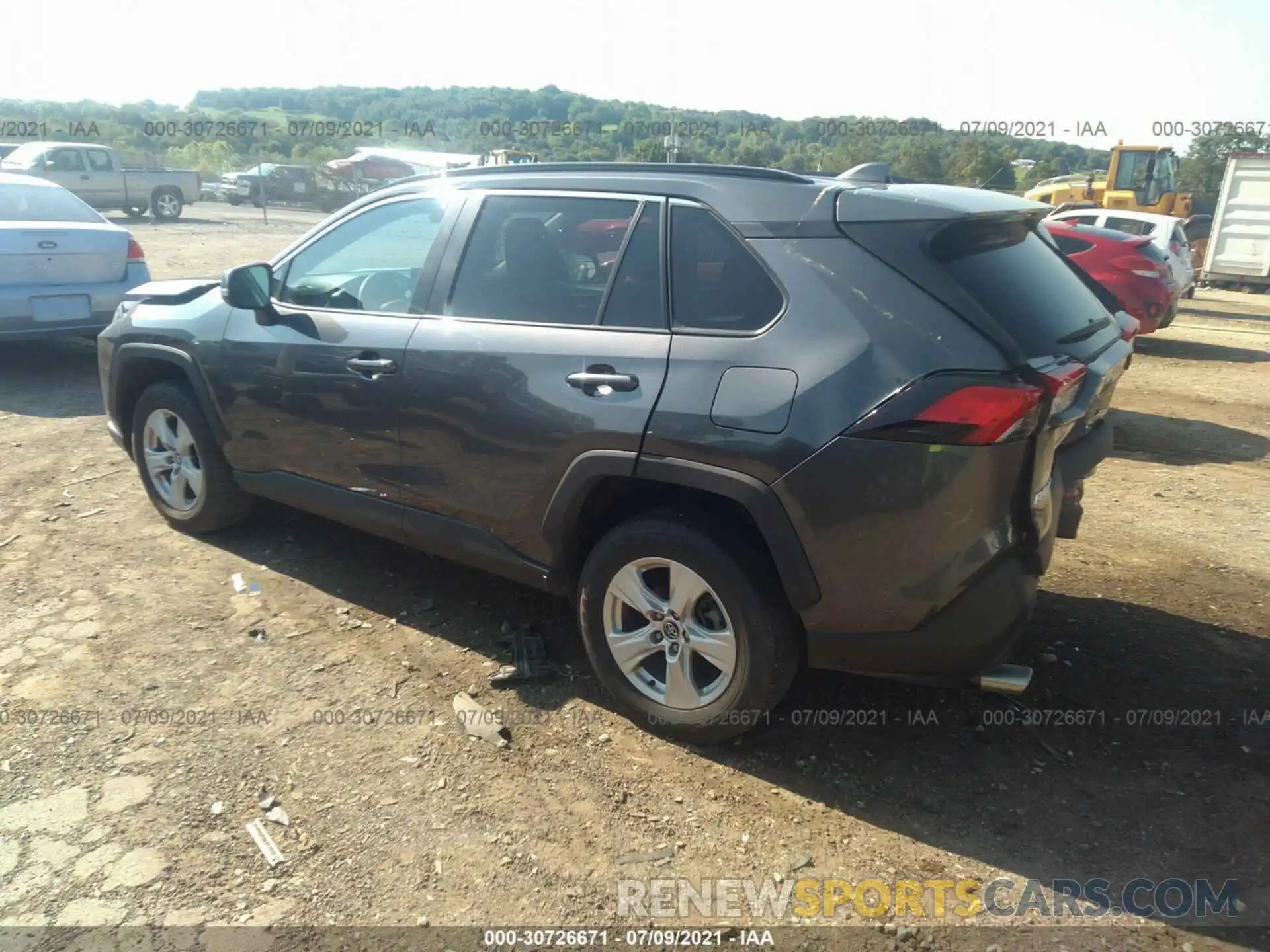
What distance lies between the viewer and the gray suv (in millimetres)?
2686

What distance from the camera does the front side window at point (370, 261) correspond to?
12.6 ft

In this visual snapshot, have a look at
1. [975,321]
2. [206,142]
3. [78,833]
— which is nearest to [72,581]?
[78,833]

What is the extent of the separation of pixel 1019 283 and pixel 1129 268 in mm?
8771

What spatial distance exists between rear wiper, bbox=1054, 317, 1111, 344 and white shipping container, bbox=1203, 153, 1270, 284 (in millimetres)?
19672

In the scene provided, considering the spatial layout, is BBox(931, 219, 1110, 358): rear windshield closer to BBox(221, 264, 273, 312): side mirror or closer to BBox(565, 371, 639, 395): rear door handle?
BBox(565, 371, 639, 395): rear door handle

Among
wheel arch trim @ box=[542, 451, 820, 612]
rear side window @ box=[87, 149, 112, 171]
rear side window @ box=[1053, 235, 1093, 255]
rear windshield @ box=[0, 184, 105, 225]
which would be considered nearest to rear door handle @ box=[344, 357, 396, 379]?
wheel arch trim @ box=[542, 451, 820, 612]

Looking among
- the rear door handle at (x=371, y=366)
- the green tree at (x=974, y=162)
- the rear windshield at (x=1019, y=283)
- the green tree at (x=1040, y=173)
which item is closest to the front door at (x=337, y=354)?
the rear door handle at (x=371, y=366)

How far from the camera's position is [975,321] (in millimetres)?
2668

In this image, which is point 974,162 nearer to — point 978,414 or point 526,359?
point 526,359

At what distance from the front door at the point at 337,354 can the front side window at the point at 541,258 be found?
249 mm

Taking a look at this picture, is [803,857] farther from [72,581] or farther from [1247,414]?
[1247,414]

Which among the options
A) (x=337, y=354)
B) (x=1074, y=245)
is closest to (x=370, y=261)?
(x=337, y=354)

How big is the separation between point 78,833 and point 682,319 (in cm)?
244

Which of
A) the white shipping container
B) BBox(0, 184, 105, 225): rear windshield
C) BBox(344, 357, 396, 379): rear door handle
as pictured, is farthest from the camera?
the white shipping container
